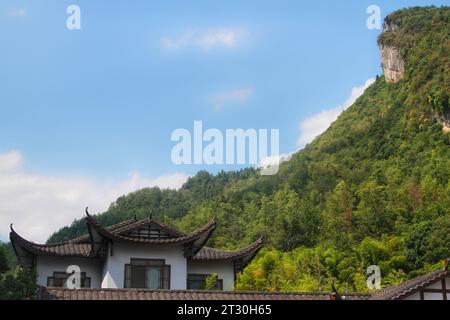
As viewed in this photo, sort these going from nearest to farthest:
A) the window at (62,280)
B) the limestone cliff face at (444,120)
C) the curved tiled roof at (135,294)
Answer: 1. the curved tiled roof at (135,294)
2. the window at (62,280)
3. the limestone cliff face at (444,120)

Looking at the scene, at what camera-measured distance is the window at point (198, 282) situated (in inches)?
926

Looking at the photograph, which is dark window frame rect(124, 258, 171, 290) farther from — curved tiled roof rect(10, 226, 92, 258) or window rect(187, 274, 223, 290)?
curved tiled roof rect(10, 226, 92, 258)

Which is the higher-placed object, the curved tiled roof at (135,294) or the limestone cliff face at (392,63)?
the limestone cliff face at (392,63)

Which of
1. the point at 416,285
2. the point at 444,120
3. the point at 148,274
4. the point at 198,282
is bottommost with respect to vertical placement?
the point at 416,285

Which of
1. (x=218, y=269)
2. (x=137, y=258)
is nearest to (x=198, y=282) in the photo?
(x=218, y=269)

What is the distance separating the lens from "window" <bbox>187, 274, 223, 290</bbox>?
23516 millimetres

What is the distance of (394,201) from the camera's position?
63.7m

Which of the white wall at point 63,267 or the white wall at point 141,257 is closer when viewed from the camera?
the white wall at point 141,257

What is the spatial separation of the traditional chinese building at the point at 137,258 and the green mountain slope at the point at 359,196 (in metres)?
1.51

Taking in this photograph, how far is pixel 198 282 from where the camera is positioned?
23688mm

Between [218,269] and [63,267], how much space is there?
5621 millimetres

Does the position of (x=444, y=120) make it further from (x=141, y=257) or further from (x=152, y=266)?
(x=141, y=257)

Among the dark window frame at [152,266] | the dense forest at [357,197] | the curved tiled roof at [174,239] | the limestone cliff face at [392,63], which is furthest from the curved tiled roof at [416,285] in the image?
the limestone cliff face at [392,63]

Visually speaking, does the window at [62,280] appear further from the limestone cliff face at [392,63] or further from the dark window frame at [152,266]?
the limestone cliff face at [392,63]
